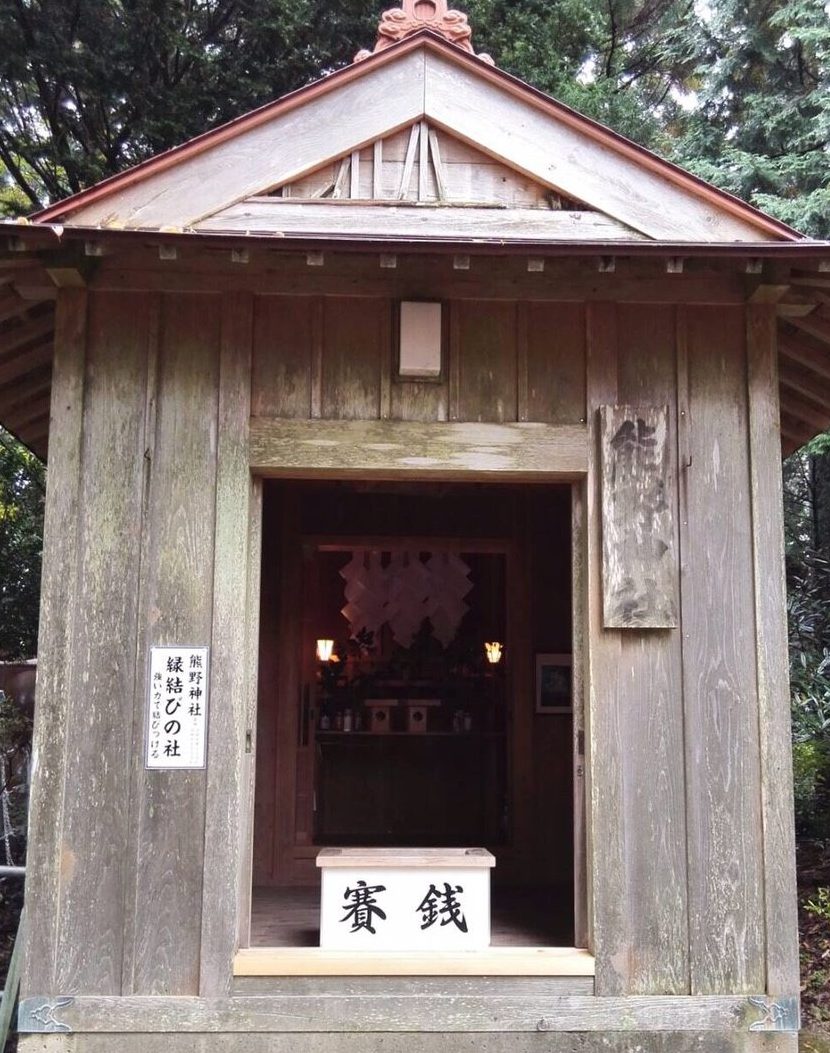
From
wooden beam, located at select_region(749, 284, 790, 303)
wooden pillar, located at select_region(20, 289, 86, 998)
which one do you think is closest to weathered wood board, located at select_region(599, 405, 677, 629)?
wooden beam, located at select_region(749, 284, 790, 303)

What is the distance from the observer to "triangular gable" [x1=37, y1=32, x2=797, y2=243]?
4.39 metres

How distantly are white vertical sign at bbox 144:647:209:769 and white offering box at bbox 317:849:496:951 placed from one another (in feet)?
2.85

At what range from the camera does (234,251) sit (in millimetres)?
4102

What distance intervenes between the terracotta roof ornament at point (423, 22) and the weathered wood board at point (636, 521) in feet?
6.71

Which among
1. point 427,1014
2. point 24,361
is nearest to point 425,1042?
point 427,1014

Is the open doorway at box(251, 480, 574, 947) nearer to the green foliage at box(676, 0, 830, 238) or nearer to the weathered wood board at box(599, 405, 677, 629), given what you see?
the weathered wood board at box(599, 405, 677, 629)

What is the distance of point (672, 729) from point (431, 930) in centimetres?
147

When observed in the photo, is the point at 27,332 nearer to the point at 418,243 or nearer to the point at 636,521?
the point at 418,243

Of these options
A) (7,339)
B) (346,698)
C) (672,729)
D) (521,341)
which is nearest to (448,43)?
(521,341)

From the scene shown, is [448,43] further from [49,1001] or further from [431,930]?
[49,1001]

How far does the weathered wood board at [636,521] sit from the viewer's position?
4344 millimetres

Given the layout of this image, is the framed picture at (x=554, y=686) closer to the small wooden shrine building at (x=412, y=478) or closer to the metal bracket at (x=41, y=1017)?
the small wooden shrine building at (x=412, y=478)

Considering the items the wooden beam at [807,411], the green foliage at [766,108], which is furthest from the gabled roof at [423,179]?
the green foliage at [766,108]

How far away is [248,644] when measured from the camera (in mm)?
4375
